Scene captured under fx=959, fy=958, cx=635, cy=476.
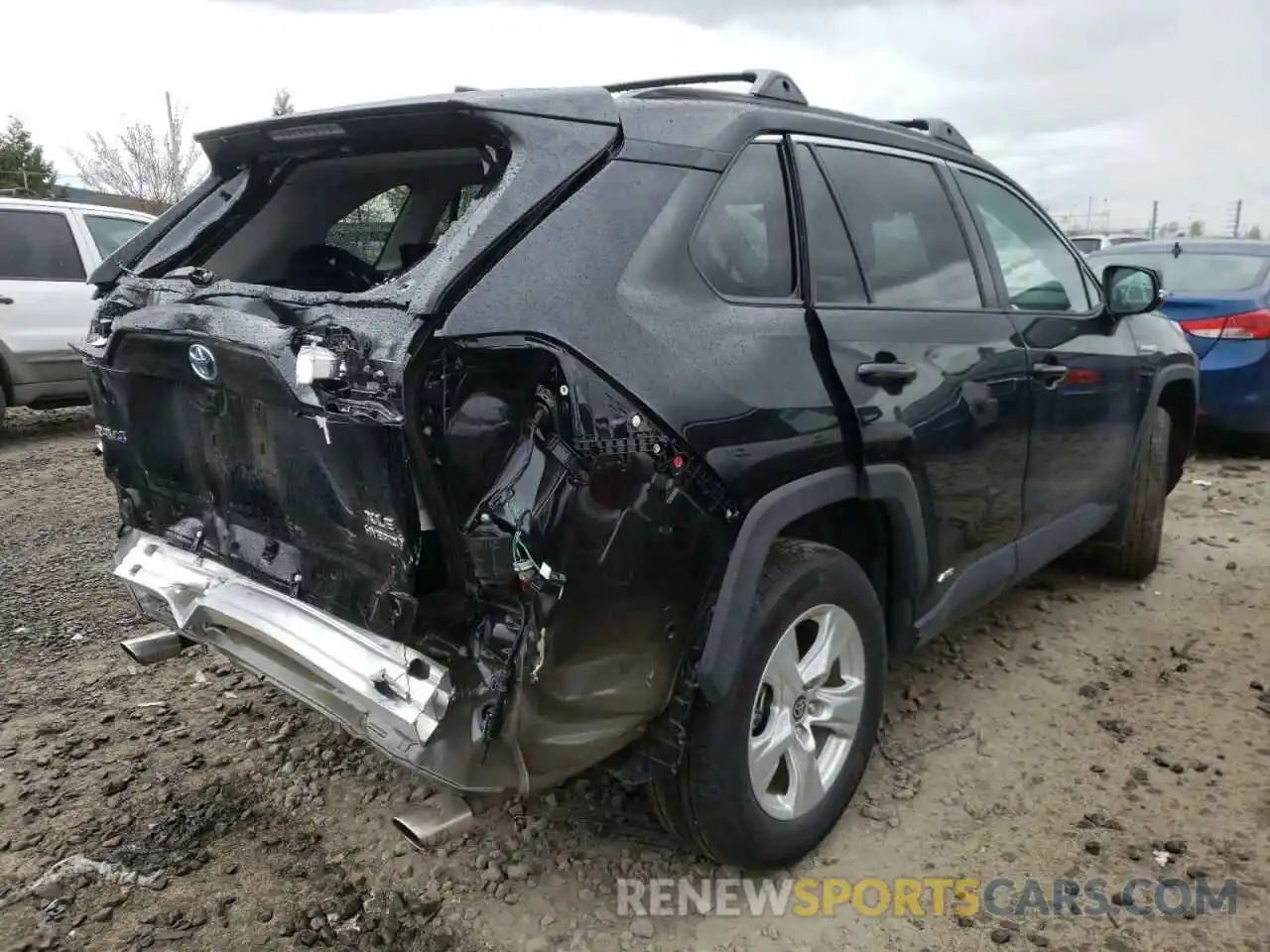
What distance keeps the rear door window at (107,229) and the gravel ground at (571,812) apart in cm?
519

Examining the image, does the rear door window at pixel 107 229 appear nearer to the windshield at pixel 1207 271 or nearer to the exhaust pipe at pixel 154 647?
the exhaust pipe at pixel 154 647

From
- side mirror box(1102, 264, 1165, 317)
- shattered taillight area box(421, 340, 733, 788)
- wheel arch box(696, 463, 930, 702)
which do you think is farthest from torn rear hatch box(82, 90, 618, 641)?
side mirror box(1102, 264, 1165, 317)

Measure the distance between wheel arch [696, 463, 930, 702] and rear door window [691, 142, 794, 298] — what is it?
1.65ft

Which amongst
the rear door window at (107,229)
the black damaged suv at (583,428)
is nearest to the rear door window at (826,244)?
the black damaged suv at (583,428)

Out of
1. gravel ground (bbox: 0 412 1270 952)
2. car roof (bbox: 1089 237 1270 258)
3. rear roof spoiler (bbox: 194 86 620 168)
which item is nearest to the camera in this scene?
rear roof spoiler (bbox: 194 86 620 168)

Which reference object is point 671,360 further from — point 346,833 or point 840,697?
point 346,833

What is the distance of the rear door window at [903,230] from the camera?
272cm

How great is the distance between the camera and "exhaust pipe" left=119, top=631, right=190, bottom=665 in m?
2.88

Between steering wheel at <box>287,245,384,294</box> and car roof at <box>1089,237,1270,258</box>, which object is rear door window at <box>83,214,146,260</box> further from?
car roof at <box>1089,237,1270,258</box>

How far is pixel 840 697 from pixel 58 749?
2.53m

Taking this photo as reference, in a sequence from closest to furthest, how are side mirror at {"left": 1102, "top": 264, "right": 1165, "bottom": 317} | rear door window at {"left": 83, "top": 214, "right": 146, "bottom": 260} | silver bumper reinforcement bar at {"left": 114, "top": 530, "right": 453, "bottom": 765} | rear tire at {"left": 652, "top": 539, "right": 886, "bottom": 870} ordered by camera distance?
silver bumper reinforcement bar at {"left": 114, "top": 530, "right": 453, "bottom": 765}, rear tire at {"left": 652, "top": 539, "right": 886, "bottom": 870}, side mirror at {"left": 1102, "top": 264, "right": 1165, "bottom": 317}, rear door window at {"left": 83, "top": 214, "right": 146, "bottom": 260}

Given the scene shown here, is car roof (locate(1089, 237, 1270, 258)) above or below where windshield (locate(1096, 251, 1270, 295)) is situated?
above

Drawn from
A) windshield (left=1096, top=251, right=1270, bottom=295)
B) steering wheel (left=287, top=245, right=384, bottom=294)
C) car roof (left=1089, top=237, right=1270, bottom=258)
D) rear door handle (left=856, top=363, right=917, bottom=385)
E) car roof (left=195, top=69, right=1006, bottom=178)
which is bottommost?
windshield (left=1096, top=251, right=1270, bottom=295)

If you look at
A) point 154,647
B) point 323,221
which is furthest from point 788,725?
point 323,221
